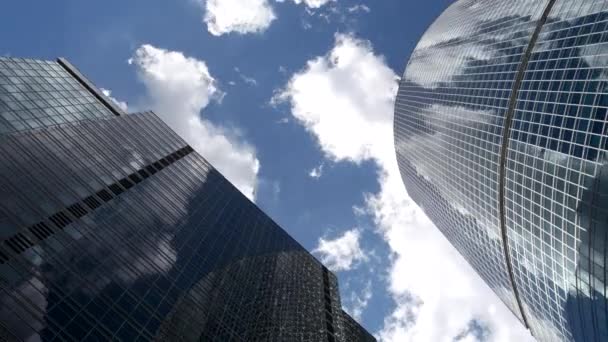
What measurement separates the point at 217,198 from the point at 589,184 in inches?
2564

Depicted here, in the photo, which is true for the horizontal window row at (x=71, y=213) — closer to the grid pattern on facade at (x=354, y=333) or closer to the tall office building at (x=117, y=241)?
the tall office building at (x=117, y=241)

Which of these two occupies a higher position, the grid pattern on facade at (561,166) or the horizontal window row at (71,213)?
the grid pattern on facade at (561,166)

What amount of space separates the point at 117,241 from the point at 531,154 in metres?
57.1

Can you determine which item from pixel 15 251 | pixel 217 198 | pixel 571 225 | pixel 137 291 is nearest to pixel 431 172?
pixel 217 198

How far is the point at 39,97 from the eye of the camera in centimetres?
6475

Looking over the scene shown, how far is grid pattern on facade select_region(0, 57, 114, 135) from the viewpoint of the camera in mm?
56000

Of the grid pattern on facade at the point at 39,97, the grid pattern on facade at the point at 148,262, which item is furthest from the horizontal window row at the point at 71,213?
the grid pattern on facade at the point at 39,97

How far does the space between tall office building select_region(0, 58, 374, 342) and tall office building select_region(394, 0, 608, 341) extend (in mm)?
34991

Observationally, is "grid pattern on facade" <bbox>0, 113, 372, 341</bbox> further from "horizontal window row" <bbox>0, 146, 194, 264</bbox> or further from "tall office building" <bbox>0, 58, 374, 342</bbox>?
"horizontal window row" <bbox>0, 146, 194, 264</bbox>

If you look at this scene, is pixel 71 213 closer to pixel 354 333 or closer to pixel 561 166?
pixel 561 166

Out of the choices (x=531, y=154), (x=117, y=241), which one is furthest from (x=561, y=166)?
(x=117, y=241)

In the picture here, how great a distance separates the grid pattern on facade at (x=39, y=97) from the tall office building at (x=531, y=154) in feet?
205

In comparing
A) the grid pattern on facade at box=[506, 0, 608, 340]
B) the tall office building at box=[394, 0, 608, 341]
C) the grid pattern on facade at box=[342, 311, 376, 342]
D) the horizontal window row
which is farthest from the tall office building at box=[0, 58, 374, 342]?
the grid pattern on facade at box=[506, 0, 608, 340]

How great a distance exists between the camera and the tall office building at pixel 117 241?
137 ft
